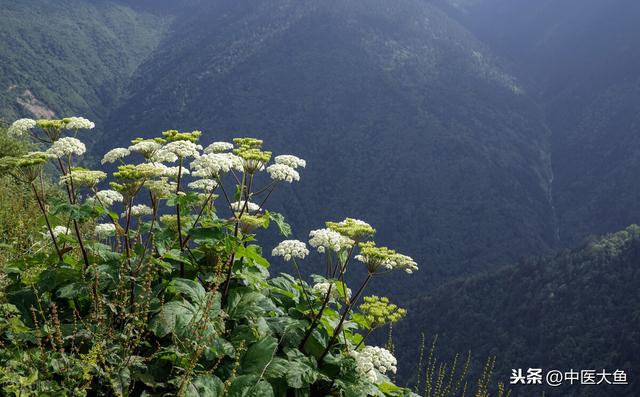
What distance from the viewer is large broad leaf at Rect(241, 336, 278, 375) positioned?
448 cm

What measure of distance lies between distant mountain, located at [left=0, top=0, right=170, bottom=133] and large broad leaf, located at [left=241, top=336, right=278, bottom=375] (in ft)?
361

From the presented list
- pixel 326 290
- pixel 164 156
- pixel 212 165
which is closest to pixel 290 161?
pixel 212 165

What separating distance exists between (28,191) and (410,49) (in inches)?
6066

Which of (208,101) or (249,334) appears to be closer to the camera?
(249,334)

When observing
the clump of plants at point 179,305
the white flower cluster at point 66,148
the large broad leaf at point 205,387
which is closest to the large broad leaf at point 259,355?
the clump of plants at point 179,305

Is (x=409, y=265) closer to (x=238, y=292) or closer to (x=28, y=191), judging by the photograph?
(x=238, y=292)

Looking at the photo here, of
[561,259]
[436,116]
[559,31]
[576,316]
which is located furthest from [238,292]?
[559,31]

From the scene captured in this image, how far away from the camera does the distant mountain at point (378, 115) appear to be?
119250 millimetres

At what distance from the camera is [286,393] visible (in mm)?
4715

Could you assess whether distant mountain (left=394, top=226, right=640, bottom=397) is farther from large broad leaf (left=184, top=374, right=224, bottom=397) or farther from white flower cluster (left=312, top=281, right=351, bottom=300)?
large broad leaf (left=184, top=374, right=224, bottom=397)

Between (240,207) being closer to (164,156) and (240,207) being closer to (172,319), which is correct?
(164,156)

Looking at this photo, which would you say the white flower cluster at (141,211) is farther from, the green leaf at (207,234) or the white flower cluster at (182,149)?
the green leaf at (207,234)

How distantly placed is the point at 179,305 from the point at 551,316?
241ft

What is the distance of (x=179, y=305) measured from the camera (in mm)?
4617
